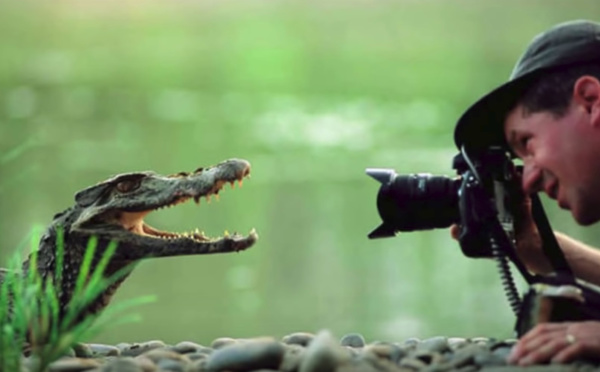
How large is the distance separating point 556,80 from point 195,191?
42.5 inches

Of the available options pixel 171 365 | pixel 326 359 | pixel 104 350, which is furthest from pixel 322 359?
pixel 104 350

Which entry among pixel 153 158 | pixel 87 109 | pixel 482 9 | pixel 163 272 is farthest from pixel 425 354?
pixel 482 9

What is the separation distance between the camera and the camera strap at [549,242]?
280 cm

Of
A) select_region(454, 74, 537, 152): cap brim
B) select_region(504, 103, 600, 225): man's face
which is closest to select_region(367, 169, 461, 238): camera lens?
select_region(454, 74, 537, 152): cap brim

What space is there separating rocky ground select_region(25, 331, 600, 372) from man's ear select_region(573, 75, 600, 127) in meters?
0.54

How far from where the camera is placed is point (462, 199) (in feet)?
9.05

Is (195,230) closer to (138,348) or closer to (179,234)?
(179,234)

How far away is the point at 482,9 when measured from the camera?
22156 mm

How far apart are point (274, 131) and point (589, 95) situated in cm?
1228

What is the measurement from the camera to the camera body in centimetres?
275

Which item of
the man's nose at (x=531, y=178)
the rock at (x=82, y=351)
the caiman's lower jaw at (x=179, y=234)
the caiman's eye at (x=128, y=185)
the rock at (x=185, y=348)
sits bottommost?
the rock at (x=185, y=348)

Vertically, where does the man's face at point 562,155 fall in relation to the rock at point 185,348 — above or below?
above

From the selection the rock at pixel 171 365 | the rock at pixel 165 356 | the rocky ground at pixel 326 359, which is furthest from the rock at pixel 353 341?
the rock at pixel 171 365

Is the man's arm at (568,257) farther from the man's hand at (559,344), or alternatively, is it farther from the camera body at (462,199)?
the man's hand at (559,344)
